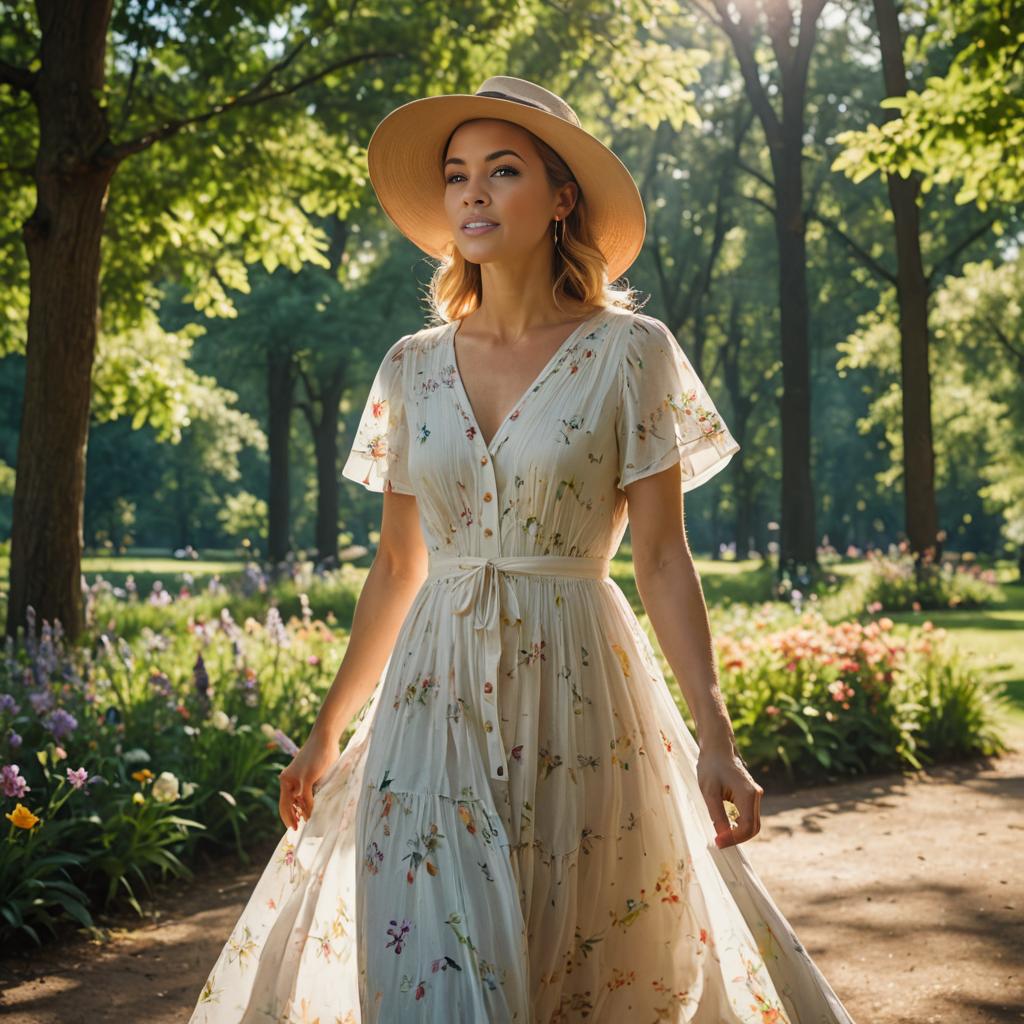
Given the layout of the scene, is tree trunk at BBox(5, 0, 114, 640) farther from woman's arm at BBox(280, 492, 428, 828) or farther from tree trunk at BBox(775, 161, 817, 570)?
tree trunk at BBox(775, 161, 817, 570)

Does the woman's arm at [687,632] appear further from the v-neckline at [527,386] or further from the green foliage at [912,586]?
the green foliage at [912,586]

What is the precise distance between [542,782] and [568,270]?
1118 millimetres

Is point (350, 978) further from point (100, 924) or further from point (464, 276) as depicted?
point (100, 924)

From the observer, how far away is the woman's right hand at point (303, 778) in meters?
2.75

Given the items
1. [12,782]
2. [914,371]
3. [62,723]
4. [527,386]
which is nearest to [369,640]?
[527,386]

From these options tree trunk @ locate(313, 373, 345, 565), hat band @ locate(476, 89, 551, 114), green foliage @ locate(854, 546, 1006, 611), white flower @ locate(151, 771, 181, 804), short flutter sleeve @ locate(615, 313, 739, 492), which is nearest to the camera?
short flutter sleeve @ locate(615, 313, 739, 492)

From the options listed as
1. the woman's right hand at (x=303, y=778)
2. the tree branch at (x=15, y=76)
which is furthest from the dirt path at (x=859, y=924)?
the tree branch at (x=15, y=76)

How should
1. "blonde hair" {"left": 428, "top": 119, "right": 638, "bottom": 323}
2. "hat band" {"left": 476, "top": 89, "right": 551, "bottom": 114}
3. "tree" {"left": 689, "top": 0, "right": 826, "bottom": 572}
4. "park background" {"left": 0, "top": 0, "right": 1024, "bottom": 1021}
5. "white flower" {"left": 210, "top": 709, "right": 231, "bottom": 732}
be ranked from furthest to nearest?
1. "tree" {"left": 689, "top": 0, "right": 826, "bottom": 572}
2. "white flower" {"left": 210, "top": 709, "right": 231, "bottom": 732}
3. "park background" {"left": 0, "top": 0, "right": 1024, "bottom": 1021}
4. "blonde hair" {"left": 428, "top": 119, "right": 638, "bottom": 323}
5. "hat band" {"left": 476, "top": 89, "right": 551, "bottom": 114}

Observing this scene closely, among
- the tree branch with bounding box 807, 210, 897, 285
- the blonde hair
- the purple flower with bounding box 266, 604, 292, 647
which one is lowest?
the purple flower with bounding box 266, 604, 292, 647

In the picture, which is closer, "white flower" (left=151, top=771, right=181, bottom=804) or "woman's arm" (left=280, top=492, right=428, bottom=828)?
"woman's arm" (left=280, top=492, right=428, bottom=828)

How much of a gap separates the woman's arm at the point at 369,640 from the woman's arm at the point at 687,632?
1.80 ft

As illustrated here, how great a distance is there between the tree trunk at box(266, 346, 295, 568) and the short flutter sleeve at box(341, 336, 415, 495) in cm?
1915

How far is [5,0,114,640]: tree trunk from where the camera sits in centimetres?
800

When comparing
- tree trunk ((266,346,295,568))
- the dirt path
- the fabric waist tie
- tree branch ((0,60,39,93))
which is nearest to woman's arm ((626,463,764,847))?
the fabric waist tie
